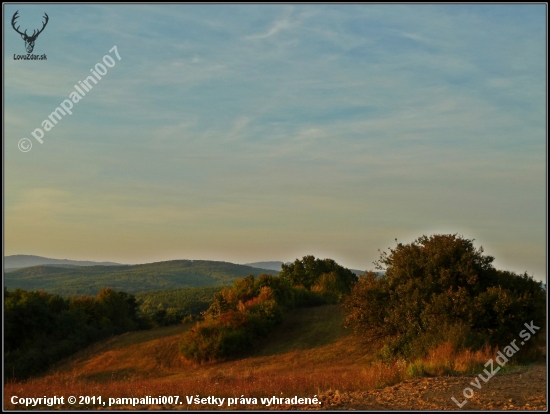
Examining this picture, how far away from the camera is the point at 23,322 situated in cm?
3250

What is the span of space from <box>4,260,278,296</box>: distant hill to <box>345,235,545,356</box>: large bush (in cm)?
5248

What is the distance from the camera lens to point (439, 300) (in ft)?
56.7

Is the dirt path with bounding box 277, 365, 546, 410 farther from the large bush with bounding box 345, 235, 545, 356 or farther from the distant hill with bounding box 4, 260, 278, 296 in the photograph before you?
the distant hill with bounding box 4, 260, 278, 296

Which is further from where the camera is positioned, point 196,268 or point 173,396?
point 196,268

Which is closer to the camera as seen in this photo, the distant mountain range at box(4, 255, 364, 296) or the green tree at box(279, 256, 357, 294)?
the green tree at box(279, 256, 357, 294)

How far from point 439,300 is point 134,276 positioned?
230 ft

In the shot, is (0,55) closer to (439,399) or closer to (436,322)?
(439,399)

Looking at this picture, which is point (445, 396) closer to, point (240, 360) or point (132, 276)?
point (240, 360)

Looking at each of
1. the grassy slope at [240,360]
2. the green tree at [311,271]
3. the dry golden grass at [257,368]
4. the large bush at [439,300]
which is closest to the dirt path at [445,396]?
the dry golden grass at [257,368]

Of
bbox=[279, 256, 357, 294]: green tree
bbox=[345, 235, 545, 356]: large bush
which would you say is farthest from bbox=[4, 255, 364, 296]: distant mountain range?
bbox=[345, 235, 545, 356]: large bush

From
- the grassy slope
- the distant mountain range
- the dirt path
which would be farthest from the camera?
the distant mountain range

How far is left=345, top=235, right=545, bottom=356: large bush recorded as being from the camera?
16.9 metres

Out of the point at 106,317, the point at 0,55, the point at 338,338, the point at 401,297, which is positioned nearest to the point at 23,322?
the point at 106,317

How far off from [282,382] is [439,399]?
4146mm
